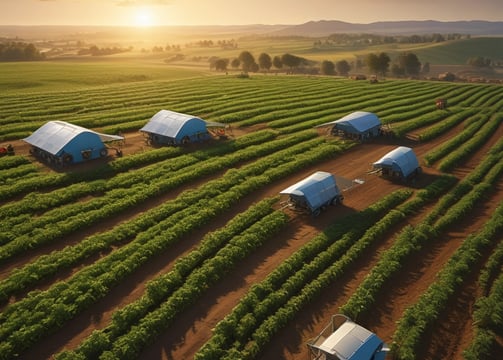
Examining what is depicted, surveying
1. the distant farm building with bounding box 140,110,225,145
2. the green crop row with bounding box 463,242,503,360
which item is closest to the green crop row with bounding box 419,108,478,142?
the distant farm building with bounding box 140,110,225,145

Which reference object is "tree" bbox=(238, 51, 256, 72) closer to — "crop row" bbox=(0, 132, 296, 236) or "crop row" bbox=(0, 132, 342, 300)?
"crop row" bbox=(0, 132, 296, 236)

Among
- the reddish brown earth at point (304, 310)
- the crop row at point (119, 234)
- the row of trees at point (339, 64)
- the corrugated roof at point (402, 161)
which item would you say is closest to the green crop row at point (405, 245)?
the reddish brown earth at point (304, 310)

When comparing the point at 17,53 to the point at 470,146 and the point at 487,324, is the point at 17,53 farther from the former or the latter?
the point at 487,324

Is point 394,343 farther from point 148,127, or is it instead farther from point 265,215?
point 148,127

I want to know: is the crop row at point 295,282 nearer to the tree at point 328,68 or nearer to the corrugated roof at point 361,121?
the corrugated roof at point 361,121

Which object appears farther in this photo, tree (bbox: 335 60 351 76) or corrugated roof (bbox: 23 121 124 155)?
tree (bbox: 335 60 351 76)

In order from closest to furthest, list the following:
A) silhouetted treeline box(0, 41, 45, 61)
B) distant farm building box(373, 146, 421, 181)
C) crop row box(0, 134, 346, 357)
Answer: crop row box(0, 134, 346, 357)
distant farm building box(373, 146, 421, 181)
silhouetted treeline box(0, 41, 45, 61)

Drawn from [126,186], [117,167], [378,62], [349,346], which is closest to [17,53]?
[378,62]
